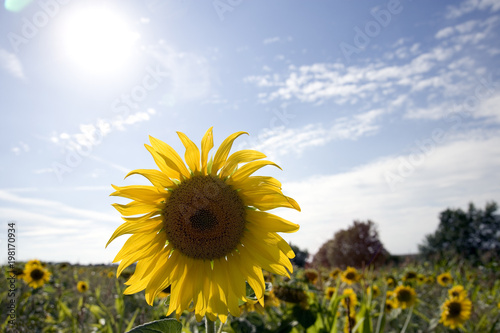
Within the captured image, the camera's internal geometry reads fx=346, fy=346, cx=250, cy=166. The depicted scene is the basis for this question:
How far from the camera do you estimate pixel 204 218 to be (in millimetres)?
1778

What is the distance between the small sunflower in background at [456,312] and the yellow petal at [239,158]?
515 centimetres

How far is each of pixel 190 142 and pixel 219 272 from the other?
0.71 metres

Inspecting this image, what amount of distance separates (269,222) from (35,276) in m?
8.22

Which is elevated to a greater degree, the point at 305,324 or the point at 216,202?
the point at 216,202

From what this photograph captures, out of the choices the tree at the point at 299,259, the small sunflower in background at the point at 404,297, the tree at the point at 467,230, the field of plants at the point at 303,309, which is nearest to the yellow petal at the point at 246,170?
the field of plants at the point at 303,309

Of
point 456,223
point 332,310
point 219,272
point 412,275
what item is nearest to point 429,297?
point 412,275

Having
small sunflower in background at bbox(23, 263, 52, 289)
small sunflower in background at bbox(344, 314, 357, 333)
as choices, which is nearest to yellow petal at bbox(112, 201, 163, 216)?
small sunflower in background at bbox(344, 314, 357, 333)

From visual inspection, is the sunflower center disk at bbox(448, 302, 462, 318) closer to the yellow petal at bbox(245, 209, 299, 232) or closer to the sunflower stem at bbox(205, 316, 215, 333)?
the yellow petal at bbox(245, 209, 299, 232)

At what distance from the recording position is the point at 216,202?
5.89 ft

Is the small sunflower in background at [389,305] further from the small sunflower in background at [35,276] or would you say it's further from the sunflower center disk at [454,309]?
the small sunflower in background at [35,276]

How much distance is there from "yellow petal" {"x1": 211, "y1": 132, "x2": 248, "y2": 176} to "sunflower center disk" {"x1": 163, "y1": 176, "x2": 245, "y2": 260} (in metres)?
0.06

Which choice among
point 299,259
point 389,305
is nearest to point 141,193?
point 389,305

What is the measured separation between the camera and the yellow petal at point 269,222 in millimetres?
1709

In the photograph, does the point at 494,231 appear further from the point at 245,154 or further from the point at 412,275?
the point at 245,154
